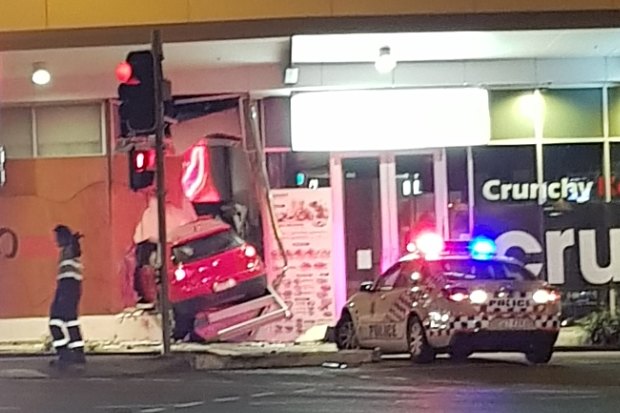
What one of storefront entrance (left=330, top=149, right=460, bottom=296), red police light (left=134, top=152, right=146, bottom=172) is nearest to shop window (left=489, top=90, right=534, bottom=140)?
storefront entrance (left=330, top=149, right=460, bottom=296)

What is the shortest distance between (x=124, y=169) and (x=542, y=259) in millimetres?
7272

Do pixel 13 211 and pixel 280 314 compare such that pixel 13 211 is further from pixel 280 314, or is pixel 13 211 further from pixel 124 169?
pixel 280 314

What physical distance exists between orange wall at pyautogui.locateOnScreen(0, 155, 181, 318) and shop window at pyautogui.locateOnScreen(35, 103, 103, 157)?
0.43 meters

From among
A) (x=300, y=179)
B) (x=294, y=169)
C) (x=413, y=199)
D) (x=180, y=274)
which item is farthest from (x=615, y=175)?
(x=180, y=274)

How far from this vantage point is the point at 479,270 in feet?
57.2

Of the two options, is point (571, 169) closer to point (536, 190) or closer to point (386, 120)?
point (536, 190)

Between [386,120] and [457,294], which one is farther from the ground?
[386,120]

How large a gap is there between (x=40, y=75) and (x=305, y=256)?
17.5ft

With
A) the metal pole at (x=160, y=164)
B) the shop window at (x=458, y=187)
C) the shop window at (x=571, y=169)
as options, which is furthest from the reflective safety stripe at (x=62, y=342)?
the shop window at (x=571, y=169)

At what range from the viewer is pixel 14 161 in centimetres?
2383

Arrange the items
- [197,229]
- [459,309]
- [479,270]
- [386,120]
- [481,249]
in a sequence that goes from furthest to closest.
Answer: [386,120], [197,229], [481,249], [479,270], [459,309]

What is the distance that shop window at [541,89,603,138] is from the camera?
2367 cm

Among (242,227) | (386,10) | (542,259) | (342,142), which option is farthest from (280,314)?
(386,10)

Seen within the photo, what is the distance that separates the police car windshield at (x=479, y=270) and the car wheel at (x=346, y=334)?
2135 mm
